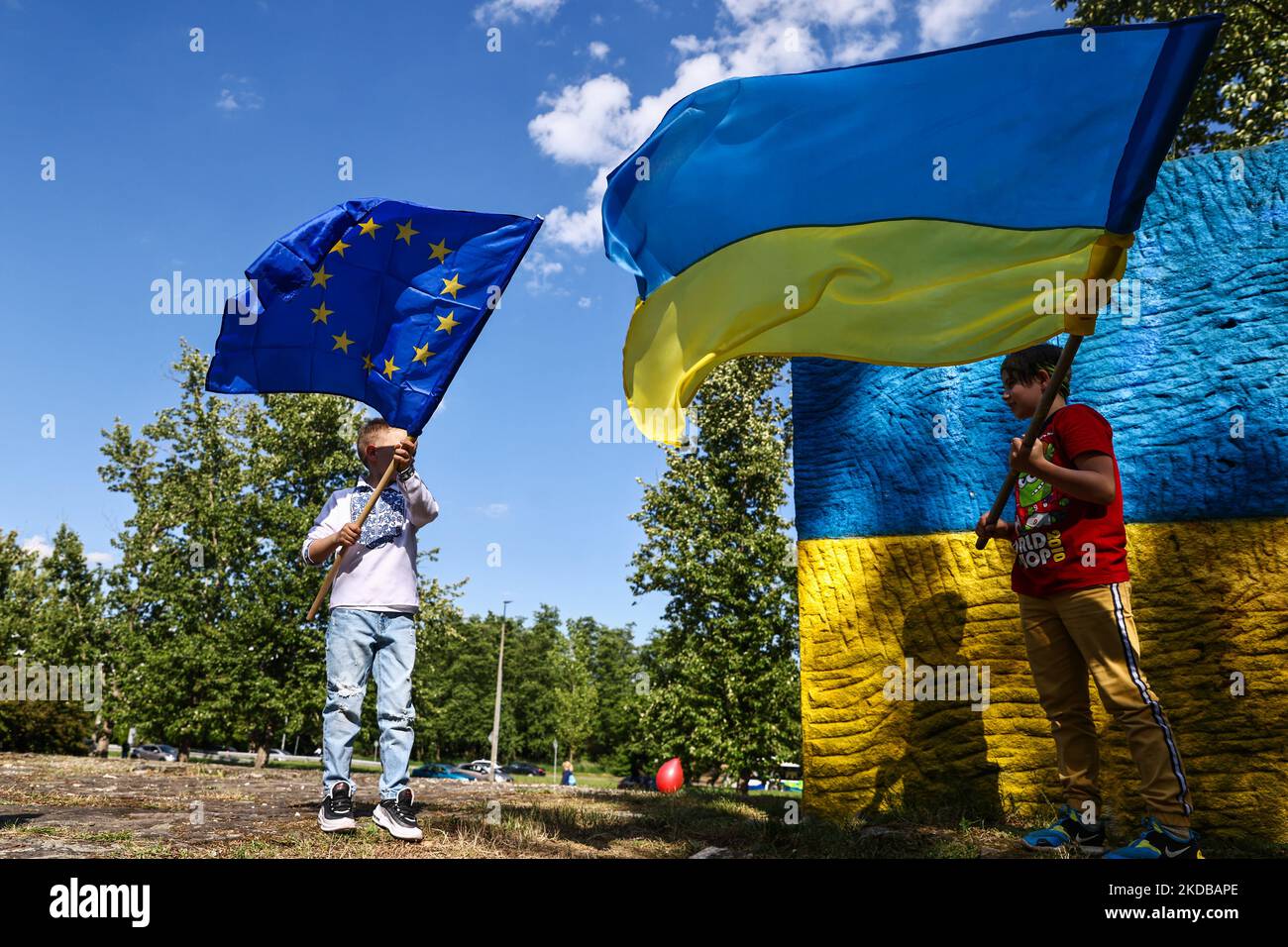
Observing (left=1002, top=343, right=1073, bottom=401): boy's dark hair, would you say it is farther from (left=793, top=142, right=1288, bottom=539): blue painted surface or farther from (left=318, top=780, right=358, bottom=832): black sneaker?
(left=318, top=780, right=358, bottom=832): black sneaker

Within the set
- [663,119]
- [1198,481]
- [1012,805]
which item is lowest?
[1012,805]

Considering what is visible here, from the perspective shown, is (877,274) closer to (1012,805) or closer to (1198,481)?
(1198,481)

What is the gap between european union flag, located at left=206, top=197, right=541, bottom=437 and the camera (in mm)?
4320

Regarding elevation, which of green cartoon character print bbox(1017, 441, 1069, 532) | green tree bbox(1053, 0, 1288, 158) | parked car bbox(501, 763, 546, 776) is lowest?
parked car bbox(501, 763, 546, 776)

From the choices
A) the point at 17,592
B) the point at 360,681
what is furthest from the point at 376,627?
the point at 17,592

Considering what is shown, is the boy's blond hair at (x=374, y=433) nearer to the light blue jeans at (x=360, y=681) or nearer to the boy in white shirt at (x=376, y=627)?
the boy in white shirt at (x=376, y=627)

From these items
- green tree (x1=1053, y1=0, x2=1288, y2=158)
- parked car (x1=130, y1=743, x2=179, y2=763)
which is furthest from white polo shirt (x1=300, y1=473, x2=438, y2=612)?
parked car (x1=130, y1=743, x2=179, y2=763)

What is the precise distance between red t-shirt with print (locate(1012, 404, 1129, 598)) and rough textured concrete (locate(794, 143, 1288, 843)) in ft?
3.59

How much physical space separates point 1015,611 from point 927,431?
1.16 meters

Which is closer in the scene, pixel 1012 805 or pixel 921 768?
pixel 1012 805

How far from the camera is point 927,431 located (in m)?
4.88
